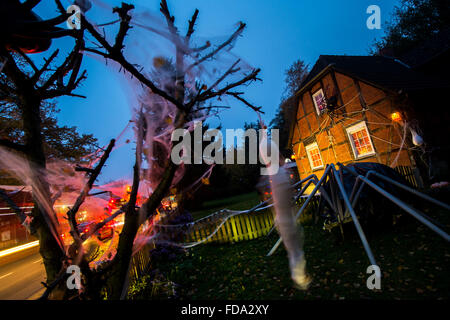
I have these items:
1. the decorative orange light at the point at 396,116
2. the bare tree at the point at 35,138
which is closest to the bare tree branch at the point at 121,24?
the bare tree at the point at 35,138

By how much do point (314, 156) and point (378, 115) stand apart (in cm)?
A: 524

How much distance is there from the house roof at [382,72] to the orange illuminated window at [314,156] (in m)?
4.27

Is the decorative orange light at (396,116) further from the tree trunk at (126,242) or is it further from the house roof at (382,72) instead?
the tree trunk at (126,242)

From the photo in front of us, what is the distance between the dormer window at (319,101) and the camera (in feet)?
42.9

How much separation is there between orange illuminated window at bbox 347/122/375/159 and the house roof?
7.78ft

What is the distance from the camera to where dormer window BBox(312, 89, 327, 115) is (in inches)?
514

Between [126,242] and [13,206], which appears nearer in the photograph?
[13,206]

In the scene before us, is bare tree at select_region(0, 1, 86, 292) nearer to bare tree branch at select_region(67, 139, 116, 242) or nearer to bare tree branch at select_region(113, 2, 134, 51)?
bare tree branch at select_region(67, 139, 116, 242)

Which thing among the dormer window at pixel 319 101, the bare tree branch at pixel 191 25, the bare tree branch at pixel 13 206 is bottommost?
the bare tree branch at pixel 13 206

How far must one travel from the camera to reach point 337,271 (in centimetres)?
404

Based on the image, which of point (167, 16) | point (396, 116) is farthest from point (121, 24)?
point (396, 116)

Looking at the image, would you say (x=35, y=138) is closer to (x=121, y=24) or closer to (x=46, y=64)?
(x=46, y=64)

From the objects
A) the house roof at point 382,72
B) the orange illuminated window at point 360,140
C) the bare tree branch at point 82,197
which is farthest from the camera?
the orange illuminated window at point 360,140

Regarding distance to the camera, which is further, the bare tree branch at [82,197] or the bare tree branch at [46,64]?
the bare tree branch at [46,64]
